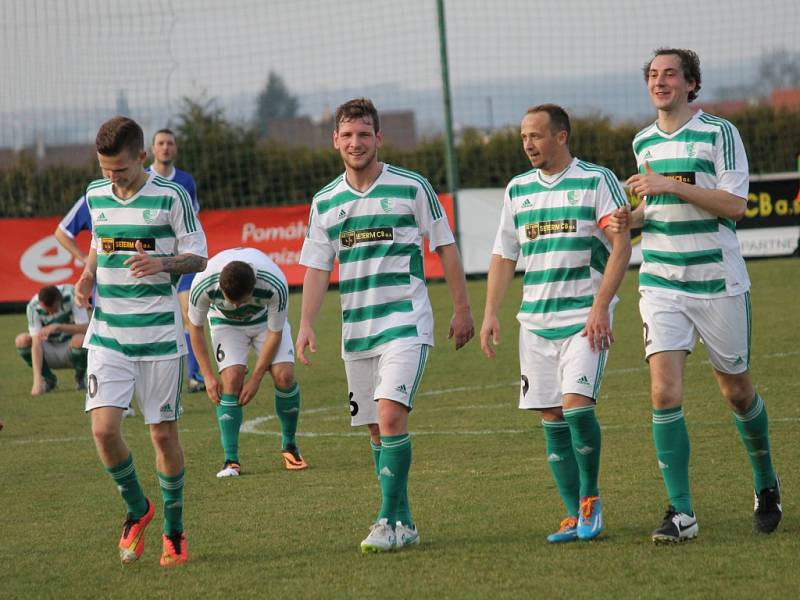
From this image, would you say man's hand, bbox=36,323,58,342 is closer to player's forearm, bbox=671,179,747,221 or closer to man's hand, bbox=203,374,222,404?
man's hand, bbox=203,374,222,404

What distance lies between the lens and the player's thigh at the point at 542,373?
609 centimetres

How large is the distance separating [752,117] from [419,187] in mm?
20197

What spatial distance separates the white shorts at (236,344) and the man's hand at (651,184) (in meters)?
3.37

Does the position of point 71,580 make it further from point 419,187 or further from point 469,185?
point 469,185

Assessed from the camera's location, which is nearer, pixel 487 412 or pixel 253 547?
pixel 253 547

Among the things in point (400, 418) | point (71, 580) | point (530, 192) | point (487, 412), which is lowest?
point (487, 412)

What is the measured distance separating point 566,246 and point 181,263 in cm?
177

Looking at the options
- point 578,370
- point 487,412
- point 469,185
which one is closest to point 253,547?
point 578,370

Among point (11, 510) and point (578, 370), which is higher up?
point (578, 370)

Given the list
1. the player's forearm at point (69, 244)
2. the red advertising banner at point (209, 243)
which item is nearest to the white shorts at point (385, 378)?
the player's forearm at point (69, 244)

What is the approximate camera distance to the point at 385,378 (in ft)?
20.0

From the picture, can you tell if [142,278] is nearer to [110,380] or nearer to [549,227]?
[110,380]

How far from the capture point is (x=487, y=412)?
1050 centimetres

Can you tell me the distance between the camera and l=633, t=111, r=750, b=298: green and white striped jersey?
19.7 feet
